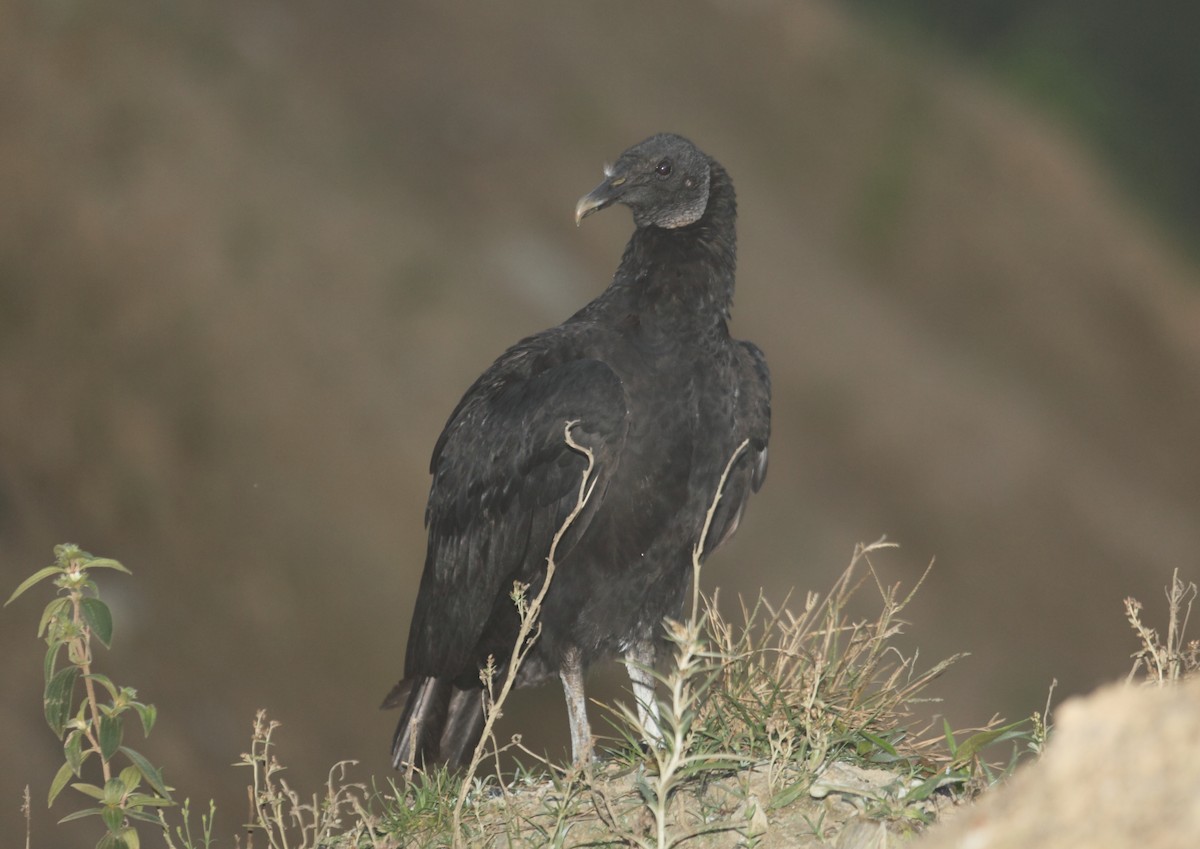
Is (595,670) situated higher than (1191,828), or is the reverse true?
(595,670)

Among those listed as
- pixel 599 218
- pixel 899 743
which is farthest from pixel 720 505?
pixel 599 218

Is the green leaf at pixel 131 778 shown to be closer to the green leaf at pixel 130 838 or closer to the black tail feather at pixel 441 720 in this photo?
the green leaf at pixel 130 838

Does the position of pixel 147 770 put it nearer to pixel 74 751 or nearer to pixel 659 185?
pixel 74 751

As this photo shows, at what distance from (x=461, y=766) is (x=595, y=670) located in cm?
47

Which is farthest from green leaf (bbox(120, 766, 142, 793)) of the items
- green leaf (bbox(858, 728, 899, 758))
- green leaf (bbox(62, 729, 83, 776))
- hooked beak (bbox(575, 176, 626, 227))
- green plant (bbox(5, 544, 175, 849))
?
hooked beak (bbox(575, 176, 626, 227))

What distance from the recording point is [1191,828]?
114cm

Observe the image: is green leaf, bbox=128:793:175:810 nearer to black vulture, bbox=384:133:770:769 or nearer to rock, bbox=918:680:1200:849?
black vulture, bbox=384:133:770:769

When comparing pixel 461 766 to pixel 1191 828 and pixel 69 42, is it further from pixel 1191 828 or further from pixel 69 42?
pixel 69 42

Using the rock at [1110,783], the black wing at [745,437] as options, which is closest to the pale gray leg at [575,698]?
the black wing at [745,437]

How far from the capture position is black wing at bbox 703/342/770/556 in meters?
3.86

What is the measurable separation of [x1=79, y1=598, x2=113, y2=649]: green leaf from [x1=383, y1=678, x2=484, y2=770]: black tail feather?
133cm

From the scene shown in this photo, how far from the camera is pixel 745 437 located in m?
3.85

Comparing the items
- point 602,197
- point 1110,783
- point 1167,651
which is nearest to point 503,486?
point 602,197

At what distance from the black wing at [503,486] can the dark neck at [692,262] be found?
0.34 meters
